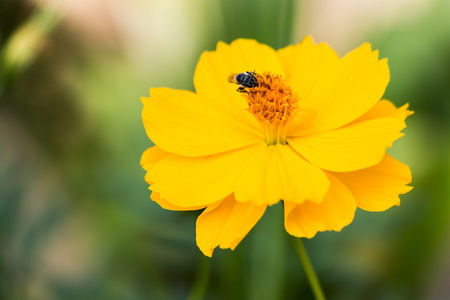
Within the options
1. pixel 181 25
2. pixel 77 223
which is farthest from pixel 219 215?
pixel 181 25

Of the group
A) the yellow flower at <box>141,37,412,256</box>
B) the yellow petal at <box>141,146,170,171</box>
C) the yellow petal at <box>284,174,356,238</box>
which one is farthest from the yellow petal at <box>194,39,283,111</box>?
the yellow petal at <box>284,174,356,238</box>

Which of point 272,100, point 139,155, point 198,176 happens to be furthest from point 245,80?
point 139,155

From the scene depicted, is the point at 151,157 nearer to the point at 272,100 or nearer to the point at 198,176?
the point at 198,176

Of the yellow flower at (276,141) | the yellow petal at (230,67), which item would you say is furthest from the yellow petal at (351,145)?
the yellow petal at (230,67)

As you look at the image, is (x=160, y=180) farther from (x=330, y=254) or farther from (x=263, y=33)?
(x=263, y=33)

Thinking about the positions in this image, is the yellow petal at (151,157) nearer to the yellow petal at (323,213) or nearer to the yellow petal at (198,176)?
the yellow petal at (198,176)
